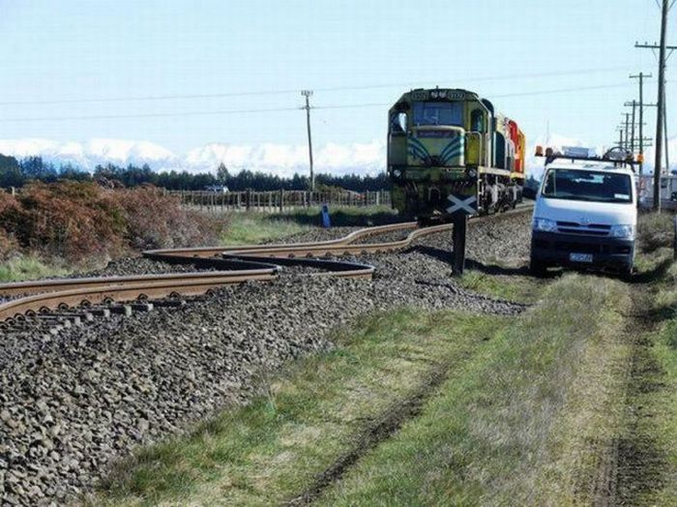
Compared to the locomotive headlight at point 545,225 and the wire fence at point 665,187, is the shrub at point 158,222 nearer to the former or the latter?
the locomotive headlight at point 545,225

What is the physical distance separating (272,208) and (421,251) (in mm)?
33515

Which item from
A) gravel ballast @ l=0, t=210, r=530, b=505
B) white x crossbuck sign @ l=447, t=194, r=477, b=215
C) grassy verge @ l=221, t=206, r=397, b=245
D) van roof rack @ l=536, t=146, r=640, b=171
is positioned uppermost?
van roof rack @ l=536, t=146, r=640, b=171

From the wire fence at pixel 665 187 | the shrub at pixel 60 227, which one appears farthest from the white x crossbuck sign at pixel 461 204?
the wire fence at pixel 665 187

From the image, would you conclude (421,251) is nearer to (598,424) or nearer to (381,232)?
(381,232)

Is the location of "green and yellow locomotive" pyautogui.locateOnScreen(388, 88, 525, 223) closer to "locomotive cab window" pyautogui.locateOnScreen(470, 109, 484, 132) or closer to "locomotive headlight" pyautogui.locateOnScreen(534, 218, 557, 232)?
"locomotive cab window" pyautogui.locateOnScreen(470, 109, 484, 132)

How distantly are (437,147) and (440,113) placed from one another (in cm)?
107

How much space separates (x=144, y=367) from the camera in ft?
33.1

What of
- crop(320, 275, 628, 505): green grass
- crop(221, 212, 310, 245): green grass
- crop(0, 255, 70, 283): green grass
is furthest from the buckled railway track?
crop(221, 212, 310, 245): green grass

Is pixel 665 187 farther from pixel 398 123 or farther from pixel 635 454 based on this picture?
pixel 635 454

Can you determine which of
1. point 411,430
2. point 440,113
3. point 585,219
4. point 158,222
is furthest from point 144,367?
Result: point 440,113

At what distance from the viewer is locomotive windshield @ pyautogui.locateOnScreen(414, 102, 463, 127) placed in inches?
1350

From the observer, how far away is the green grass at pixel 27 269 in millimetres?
22938

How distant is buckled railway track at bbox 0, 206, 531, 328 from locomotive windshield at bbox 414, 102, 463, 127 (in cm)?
917

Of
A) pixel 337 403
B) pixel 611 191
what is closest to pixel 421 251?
pixel 611 191
